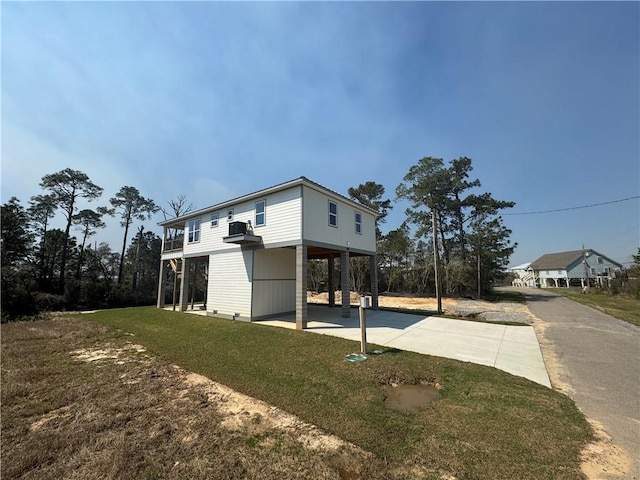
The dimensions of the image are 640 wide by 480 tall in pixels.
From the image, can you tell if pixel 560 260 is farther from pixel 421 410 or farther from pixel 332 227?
pixel 421 410

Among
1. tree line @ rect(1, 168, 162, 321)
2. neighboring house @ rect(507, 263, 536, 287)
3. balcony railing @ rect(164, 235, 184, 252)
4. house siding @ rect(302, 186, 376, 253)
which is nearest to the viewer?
house siding @ rect(302, 186, 376, 253)

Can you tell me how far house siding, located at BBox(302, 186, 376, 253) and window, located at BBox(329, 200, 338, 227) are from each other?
149mm

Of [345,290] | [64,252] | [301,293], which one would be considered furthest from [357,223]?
[64,252]

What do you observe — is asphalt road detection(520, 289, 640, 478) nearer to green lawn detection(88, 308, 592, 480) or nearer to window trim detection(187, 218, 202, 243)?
green lawn detection(88, 308, 592, 480)

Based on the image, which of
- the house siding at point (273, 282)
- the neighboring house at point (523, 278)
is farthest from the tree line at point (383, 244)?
the neighboring house at point (523, 278)

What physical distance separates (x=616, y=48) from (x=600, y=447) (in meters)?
13.8

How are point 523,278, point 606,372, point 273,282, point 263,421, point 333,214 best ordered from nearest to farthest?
1. point 263,421
2. point 606,372
3. point 333,214
4. point 273,282
5. point 523,278

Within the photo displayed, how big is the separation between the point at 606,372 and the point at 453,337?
3434mm

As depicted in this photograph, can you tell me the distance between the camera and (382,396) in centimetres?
433

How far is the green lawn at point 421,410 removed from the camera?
278cm

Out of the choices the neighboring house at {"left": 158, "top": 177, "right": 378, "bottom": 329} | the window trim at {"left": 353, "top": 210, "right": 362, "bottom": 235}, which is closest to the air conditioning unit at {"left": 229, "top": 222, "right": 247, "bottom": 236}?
the neighboring house at {"left": 158, "top": 177, "right": 378, "bottom": 329}

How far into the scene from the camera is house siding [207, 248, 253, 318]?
12.1 meters

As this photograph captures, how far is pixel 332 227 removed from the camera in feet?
39.4

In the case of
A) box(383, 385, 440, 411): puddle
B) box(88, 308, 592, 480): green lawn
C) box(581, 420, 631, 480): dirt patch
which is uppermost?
box(88, 308, 592, 480): green lawn
